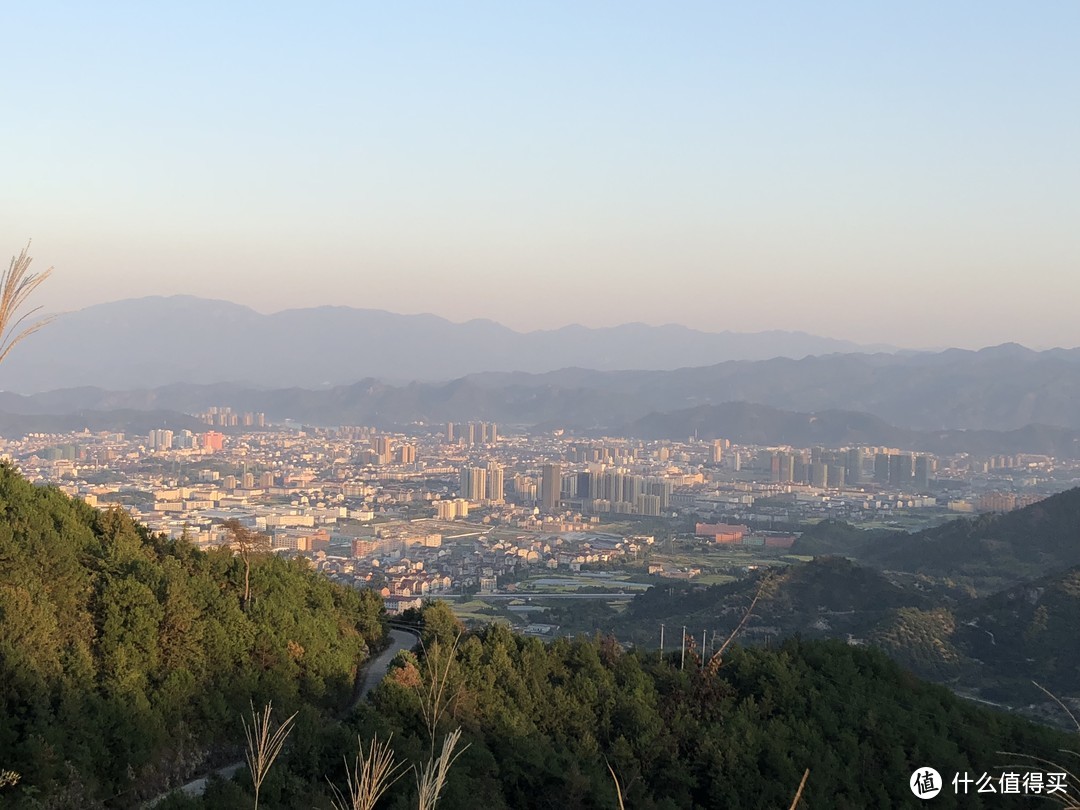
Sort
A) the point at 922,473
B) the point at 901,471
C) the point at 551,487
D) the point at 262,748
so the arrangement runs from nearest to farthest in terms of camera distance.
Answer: the point at 262,748
the point at 551,487
the point at 901,471
the point at 922,473

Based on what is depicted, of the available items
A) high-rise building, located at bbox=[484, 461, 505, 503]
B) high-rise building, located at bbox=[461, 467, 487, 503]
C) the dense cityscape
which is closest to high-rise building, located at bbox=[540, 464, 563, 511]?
the dense cityscape

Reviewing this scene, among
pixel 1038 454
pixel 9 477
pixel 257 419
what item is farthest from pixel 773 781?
pixel 257 419

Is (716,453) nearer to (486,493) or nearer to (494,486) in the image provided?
(494,486)

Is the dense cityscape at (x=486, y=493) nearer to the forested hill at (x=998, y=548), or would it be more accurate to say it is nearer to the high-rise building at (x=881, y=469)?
the high-rise building at (x=881, y=469)

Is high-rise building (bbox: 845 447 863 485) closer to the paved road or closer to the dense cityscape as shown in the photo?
the dense cityscape

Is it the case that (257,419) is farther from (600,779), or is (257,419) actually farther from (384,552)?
(600,779)

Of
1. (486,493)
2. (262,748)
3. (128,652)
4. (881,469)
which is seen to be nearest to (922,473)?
(881,469)
